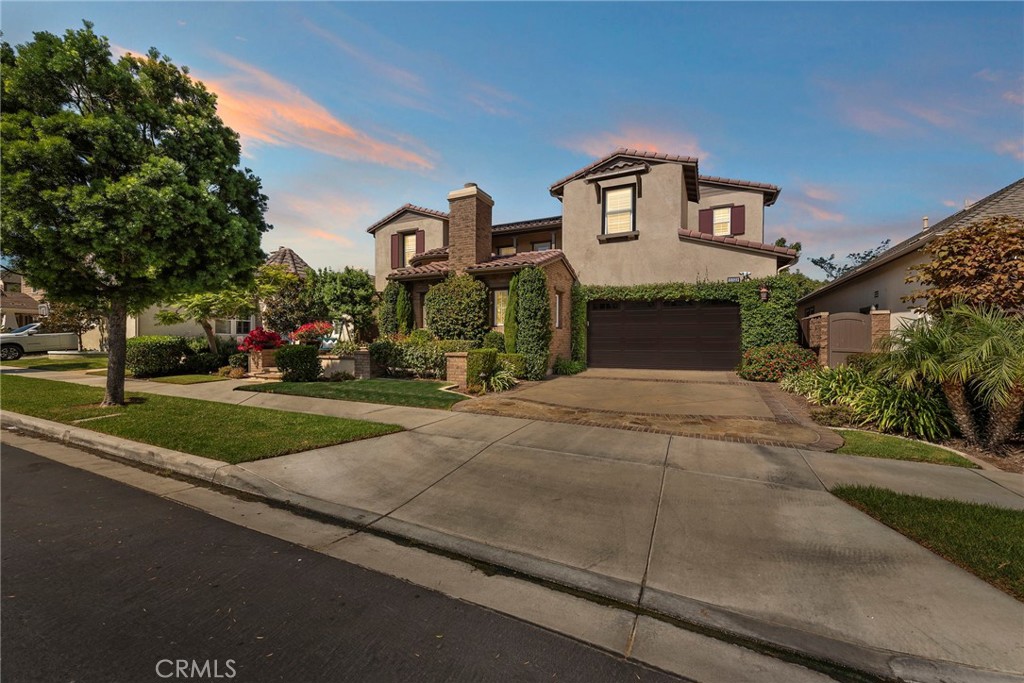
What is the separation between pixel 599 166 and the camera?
1733cm

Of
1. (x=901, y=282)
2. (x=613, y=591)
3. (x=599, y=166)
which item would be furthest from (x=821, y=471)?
(x=599, y=166)

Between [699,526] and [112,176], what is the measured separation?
421 inches

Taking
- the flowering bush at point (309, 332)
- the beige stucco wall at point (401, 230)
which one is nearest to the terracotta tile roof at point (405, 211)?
the beige stucco wall at point (401, 230)

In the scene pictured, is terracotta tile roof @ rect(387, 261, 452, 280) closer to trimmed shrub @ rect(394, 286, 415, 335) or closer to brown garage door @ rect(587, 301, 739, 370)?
trimmed shrub @ rect(394, 286, 415, 335)

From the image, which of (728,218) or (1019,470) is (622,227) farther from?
(1019,470)

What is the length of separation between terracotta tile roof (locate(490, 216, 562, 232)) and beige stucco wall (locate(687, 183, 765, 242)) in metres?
7.17

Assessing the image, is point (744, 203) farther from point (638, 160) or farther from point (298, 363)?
point (298, 363)

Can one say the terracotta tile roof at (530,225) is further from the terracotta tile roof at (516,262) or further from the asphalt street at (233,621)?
the asphalt street at (233,621)

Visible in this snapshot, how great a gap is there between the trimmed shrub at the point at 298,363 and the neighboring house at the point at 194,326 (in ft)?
31.3

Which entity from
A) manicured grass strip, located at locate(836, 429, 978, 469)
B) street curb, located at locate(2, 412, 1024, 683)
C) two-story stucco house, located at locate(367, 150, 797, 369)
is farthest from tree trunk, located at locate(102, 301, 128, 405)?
manicured grass strip, located at locate(836, 429, 978, 469)

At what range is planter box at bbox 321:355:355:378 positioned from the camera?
14531 mm

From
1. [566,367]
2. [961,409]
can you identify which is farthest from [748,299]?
[961,409]

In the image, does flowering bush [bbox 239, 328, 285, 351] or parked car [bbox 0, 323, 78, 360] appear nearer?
flowering bush [bbox 239, 328, 285, 351]

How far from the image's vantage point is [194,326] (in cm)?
2430
